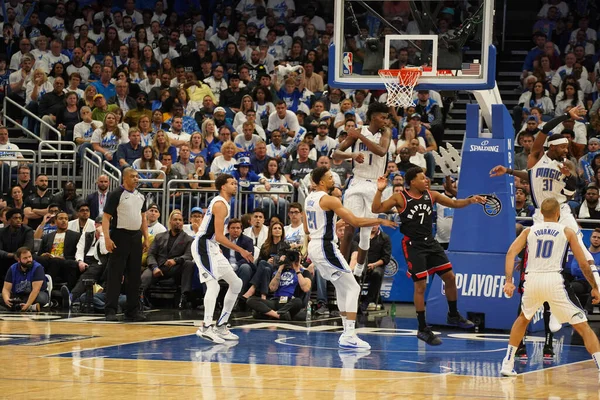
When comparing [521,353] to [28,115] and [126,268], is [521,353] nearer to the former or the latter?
[126,268]

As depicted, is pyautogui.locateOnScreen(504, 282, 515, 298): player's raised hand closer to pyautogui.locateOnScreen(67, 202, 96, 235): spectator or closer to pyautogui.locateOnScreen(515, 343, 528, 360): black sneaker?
pyautogui.locateOnScreen(515, 343, 528, 360): black sneaker

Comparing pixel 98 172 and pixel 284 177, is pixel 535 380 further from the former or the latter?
pixel 98 172

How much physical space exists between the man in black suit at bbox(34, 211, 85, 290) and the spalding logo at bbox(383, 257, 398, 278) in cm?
510

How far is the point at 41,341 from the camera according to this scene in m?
12.9

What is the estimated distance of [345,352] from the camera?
12359 millimetres

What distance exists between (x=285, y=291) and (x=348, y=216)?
4.41 meters

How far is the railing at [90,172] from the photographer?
19906mm

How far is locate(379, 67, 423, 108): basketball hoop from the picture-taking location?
46.2 ft

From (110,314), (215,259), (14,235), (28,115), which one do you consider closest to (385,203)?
(215,259)

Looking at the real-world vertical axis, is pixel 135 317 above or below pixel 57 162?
below

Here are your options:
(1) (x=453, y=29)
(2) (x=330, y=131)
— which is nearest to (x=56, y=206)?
(2) (x=330, y=131)

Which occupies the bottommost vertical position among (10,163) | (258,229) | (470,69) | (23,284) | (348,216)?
(23,284)

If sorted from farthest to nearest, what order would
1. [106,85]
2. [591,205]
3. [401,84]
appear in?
[106,85] < [591,205] < [401,84]

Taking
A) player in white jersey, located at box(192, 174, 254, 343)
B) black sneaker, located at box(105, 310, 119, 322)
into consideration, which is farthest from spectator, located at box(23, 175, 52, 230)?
player in white jersey, located at box(192, 174, 254, 343)
